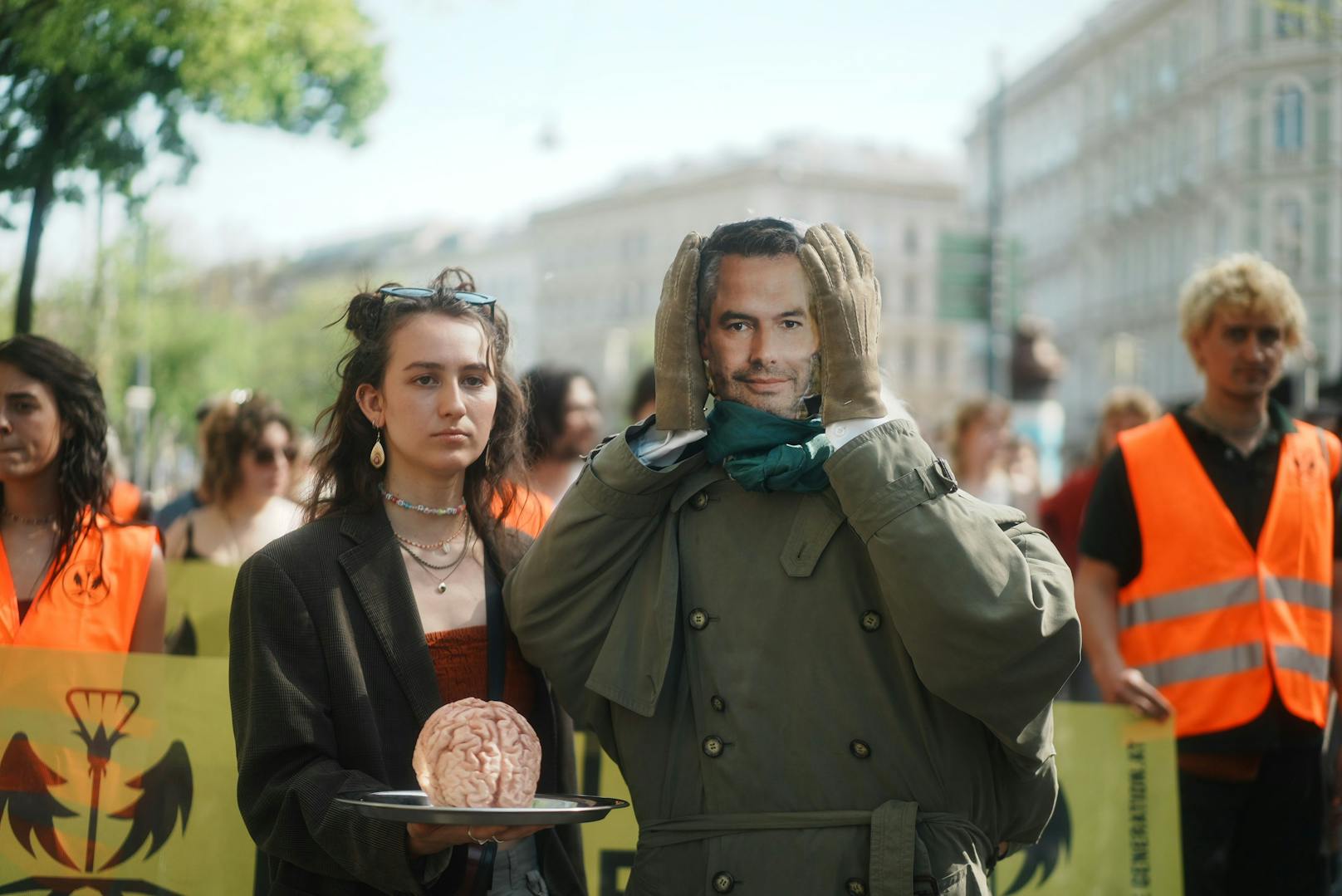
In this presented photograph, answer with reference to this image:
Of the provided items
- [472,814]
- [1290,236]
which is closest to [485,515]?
[472,814]

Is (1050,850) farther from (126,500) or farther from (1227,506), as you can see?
(126,500)

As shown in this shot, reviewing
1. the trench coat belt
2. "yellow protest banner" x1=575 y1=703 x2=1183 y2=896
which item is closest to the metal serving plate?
the trench coat belt

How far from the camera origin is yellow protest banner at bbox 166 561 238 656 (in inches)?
210

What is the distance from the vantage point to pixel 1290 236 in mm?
26281

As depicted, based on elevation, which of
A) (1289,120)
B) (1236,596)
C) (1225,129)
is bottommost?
(1236,596)

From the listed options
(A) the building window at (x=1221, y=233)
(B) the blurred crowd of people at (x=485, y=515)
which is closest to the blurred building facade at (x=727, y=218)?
(A) the building window at (x=1221, y=233)

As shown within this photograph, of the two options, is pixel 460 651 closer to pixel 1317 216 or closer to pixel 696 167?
pixel 1317 216

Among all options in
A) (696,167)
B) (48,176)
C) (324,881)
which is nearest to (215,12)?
(48,176)

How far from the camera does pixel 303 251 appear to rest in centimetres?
10106

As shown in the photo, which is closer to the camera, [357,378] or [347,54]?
[357,378]

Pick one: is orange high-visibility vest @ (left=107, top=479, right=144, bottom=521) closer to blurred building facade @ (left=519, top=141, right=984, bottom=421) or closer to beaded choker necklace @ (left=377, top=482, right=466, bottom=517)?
beaded choker necklace @ (left=377, top=482, right=466, bottom=517)

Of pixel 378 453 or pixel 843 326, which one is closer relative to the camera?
pixel 843 326

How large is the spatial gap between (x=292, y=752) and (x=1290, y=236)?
86.9 feet

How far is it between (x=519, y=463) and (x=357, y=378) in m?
0.44
